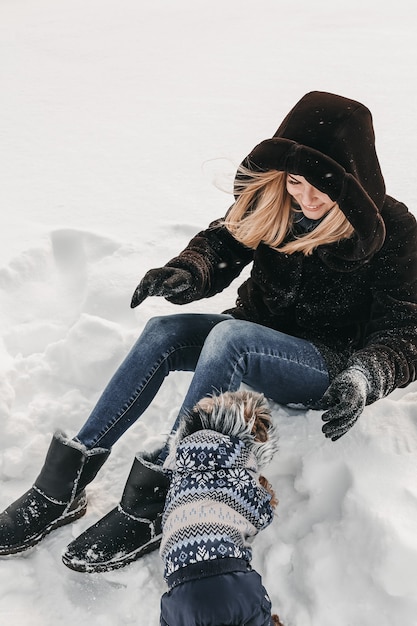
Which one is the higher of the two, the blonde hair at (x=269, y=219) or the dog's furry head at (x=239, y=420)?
the blonde hair at (x=269, y=219)

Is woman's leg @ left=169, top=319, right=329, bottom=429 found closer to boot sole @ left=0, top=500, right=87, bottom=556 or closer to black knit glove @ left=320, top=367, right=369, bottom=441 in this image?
black knit glove @ left=320, top=367, right=369, bottom=441

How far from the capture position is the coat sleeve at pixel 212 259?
2201 millimetres

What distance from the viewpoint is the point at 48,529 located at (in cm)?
213

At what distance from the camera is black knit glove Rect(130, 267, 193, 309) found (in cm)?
210

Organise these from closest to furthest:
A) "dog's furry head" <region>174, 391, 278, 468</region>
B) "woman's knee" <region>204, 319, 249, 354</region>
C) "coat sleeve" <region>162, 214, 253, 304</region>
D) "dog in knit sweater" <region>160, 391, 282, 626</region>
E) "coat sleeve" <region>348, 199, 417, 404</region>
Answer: "dog in knit sweater" <region>160, 391, 282, 626</region> → "dog's furry head" <region>174, 391, 278, 468</region> → "coat sleeve" <region>348, 199, 417, 404</region> → "woman's knee" <region>204, 319, 249, 354</region> → "coat sleeve" <region>162, 214, 253, 304</region>

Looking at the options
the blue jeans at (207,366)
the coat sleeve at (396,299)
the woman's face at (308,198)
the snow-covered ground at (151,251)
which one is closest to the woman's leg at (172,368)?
the blue jeans at (207,366)

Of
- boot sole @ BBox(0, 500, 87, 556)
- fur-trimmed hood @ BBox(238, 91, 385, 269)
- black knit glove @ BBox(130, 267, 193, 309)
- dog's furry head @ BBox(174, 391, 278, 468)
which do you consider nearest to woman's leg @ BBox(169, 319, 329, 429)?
dog's furry head @ BBox(174, 391, 278, 468)

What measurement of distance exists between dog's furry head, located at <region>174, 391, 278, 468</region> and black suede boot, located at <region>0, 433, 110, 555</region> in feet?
1.42

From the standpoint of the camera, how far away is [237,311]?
2.34 meters

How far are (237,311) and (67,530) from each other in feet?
3.24

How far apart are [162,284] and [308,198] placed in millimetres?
571

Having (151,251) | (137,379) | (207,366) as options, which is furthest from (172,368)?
(151,251)

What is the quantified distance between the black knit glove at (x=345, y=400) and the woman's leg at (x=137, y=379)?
592 mm

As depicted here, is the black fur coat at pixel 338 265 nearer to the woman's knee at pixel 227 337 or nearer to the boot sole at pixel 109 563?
the woman's knee at pixel 227 337
